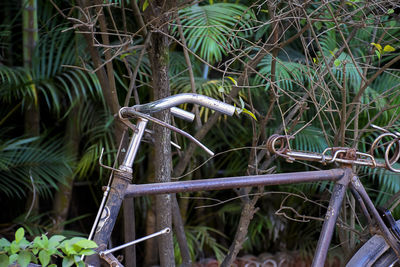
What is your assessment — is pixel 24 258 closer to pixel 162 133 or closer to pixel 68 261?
pixel 68 261

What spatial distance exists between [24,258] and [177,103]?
592mm

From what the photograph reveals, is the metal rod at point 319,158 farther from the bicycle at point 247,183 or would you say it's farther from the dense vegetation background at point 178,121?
the dense vegetation background at point 178,121

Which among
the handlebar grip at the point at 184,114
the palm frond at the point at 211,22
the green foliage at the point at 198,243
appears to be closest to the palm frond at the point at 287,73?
the palm frond at the point at 211,22

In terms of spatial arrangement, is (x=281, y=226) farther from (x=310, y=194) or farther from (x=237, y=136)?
(x=237, y=136)

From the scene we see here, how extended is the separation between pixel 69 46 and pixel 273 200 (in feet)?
5.09

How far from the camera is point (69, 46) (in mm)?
2648

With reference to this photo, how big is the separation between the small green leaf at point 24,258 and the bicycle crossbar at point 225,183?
321 mm

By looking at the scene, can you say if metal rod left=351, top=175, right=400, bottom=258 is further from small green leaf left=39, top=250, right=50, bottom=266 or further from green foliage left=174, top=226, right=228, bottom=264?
green foliage left=174, top=226, right=228, bottom=264

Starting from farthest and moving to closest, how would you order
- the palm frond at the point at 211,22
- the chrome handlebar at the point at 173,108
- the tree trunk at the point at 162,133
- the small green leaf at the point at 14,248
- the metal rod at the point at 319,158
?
the palm frond at the point at 211,22 < the tree trunk at the point at 162,133 < the metal rod at the point at 319,158 < the chrome handlebar at the point at 173,108 < the small green leaf at the point at 14,248

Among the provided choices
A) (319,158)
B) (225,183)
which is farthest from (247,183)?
(319,158)

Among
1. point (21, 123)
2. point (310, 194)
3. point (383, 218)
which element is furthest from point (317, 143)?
point (21, 123)

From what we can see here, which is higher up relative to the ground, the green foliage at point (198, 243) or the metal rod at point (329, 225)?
the metal rod at point (329, 225)

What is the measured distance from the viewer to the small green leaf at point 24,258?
43.3 inches

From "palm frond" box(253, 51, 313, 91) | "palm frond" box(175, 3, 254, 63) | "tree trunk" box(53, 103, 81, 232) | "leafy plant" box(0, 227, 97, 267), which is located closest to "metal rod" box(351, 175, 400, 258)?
"palm frond" box(253, 51, 313, 91)
